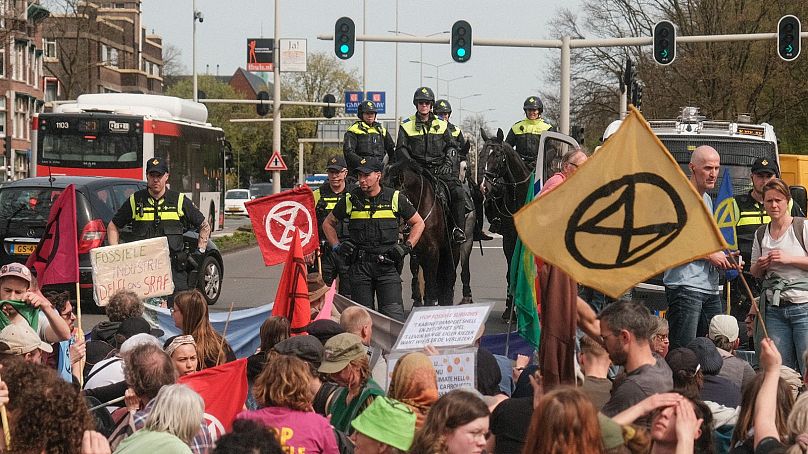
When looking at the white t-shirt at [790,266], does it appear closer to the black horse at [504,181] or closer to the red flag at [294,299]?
the red flag at [294,299]

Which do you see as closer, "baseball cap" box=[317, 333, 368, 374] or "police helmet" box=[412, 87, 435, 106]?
"baseball cap" box=[317, 333, 368, 374]

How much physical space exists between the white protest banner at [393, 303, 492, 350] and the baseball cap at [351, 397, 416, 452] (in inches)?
75.6

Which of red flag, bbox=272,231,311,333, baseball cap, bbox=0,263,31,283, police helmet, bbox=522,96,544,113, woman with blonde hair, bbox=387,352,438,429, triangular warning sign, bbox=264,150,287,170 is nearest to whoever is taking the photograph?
woman with blonde hair, bbox=387,352,438,429

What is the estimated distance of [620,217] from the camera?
591cm

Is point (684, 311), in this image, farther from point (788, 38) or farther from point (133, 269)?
point (788, 38)

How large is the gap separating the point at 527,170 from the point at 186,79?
4478 inches

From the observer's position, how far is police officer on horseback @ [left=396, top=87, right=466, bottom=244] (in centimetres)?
1556

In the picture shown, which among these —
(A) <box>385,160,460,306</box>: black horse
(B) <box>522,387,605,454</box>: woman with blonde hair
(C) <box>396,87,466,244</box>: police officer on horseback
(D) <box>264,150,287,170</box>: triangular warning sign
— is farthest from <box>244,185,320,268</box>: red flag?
(D) <box>264,150,287,170</box>: triangular warning sign

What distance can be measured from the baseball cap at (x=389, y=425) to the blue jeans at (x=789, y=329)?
4.62m

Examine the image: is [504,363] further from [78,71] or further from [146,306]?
[78,71]

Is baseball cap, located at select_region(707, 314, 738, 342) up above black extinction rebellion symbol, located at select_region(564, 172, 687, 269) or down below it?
below

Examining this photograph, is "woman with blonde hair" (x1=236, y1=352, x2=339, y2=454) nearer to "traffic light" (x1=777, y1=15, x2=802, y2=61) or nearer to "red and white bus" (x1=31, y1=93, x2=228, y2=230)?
"traffic light" (x1=777, y1=15, x2=802, y2=61)

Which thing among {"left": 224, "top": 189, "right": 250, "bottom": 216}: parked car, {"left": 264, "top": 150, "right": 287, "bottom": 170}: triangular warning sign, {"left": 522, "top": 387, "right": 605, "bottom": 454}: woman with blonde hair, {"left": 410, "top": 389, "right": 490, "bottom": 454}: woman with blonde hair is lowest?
{"left": 224, "top": 189, "right": 250, "bottom": 216}: parked car

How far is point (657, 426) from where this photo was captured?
5055 millimetres
